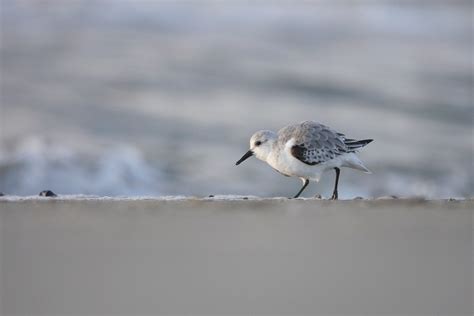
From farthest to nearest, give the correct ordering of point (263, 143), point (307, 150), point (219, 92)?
point (219, 92) → point (263, 143) → point (307, 150)

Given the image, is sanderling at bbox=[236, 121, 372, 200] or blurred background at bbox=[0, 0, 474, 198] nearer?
sanderling at bbox=[236, 121, 372, 200]

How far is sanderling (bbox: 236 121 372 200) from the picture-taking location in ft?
16.9

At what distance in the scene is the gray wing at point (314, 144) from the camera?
515cm

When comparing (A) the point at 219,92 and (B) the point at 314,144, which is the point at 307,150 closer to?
(B) the point at 314,144

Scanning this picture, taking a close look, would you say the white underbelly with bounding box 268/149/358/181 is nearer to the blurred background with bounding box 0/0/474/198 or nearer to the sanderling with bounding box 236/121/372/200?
the sanderling with bounding box 236/121/372/200

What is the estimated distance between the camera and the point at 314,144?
5.15 meters

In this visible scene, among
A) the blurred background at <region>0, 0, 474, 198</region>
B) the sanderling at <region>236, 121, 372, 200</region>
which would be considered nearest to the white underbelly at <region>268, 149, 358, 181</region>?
the sanderling at <region>236, 121, 372, 200</region>

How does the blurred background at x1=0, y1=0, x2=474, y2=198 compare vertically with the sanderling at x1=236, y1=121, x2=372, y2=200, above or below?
above

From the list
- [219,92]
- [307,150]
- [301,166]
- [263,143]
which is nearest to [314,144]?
[307,150]

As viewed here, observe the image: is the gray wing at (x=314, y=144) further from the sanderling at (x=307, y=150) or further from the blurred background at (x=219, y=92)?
the blurred background at (x=219, y=92)

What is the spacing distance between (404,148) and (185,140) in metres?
2.68

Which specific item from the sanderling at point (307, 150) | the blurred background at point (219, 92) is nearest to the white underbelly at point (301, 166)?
the sanderling at point (307, 150)

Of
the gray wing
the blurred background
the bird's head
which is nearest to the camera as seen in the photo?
the gray wing

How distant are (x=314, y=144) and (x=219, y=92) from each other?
7142 millimetres
